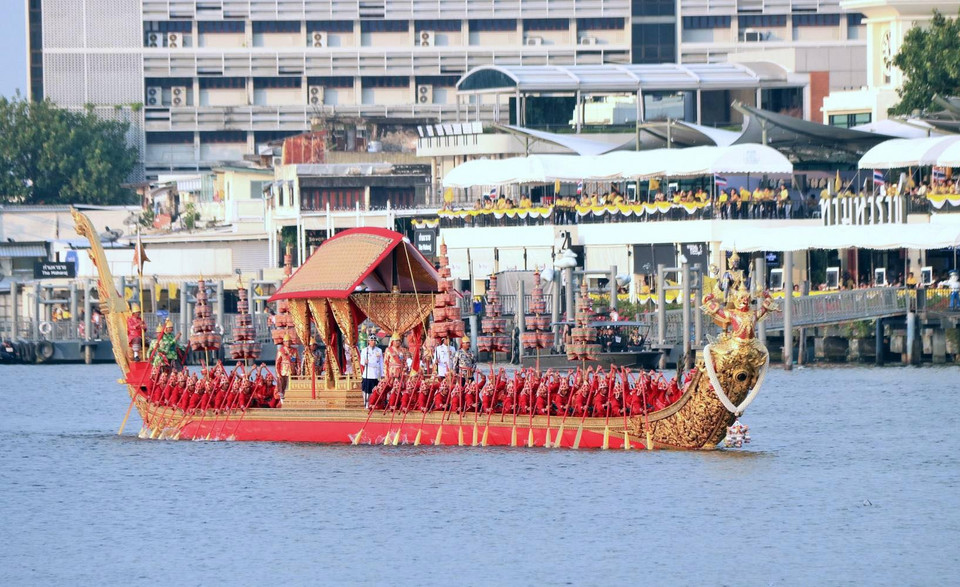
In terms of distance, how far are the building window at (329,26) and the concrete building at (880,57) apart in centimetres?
4583

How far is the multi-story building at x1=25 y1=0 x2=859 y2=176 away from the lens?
407ft

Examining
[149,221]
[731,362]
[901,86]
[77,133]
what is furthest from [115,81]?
[731,362]

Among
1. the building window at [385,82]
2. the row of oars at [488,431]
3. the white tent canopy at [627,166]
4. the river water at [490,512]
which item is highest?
the building window at [385,82]

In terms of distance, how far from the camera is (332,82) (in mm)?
127000

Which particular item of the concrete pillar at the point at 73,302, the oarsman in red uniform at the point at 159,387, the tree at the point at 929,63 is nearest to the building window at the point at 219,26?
the concrete pillar at the point at 73,302

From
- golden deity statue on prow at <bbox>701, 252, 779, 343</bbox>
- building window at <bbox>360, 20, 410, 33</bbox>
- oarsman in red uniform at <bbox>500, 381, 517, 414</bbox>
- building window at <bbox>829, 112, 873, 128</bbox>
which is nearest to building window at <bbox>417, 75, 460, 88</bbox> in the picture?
building window at <bbox>360, 20, 410, 33</bbox>

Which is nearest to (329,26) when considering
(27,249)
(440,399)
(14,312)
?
(27,249)

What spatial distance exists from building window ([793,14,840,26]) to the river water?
260ft

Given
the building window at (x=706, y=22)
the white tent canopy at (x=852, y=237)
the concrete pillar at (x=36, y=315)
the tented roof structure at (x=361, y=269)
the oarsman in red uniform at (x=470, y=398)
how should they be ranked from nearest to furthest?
the oarsman in red uniform at (x=470, y=398) → the tented roof structure at (x=361, y=269) → the white tent canopy at (x=852, y=237) → the concrete pillar at (x=36, y=315) → the building window at (x=706, y=22)

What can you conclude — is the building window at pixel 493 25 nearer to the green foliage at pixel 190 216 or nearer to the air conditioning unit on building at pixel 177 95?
the air conditioning unit on building at pixel 177 95

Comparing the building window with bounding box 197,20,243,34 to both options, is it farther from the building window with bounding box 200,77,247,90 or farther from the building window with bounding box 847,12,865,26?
the building window with bounding box 847,12,865,26

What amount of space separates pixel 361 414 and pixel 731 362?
27.3 ft

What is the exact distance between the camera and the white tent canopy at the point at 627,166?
7381 centimetres

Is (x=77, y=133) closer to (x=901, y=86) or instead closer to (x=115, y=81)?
(x=115, y=81)
